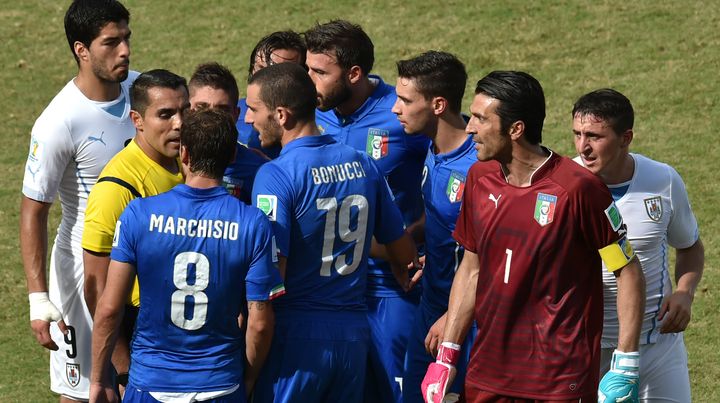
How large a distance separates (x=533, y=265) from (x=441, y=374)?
75 cm

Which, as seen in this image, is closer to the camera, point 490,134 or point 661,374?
point 490,134

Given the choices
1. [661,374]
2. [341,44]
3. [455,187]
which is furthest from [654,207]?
[341,44]

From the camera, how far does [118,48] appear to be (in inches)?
286

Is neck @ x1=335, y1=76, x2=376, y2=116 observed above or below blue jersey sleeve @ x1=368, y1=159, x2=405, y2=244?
above

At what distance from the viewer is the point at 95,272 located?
20.6 ft

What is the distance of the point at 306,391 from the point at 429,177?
168cm

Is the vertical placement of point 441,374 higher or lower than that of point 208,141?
lower

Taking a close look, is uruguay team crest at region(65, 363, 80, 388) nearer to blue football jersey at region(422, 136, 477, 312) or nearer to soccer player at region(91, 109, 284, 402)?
soccer player at region(91, 109, 284, 402)

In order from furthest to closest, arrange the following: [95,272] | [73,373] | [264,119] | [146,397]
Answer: [73,373]
[264,119]
[95,272]
[146,397]

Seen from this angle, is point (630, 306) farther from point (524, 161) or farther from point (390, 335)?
point (390, 335)

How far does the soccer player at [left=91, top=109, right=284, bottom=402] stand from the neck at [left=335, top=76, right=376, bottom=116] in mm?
2012

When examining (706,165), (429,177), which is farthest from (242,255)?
(706,165)

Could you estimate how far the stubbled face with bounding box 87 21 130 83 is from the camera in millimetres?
7230

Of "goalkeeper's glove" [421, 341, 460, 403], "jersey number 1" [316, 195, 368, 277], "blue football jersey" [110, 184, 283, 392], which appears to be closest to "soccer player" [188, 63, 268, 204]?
"jersey number 1" [316, 195, 368, 277]
